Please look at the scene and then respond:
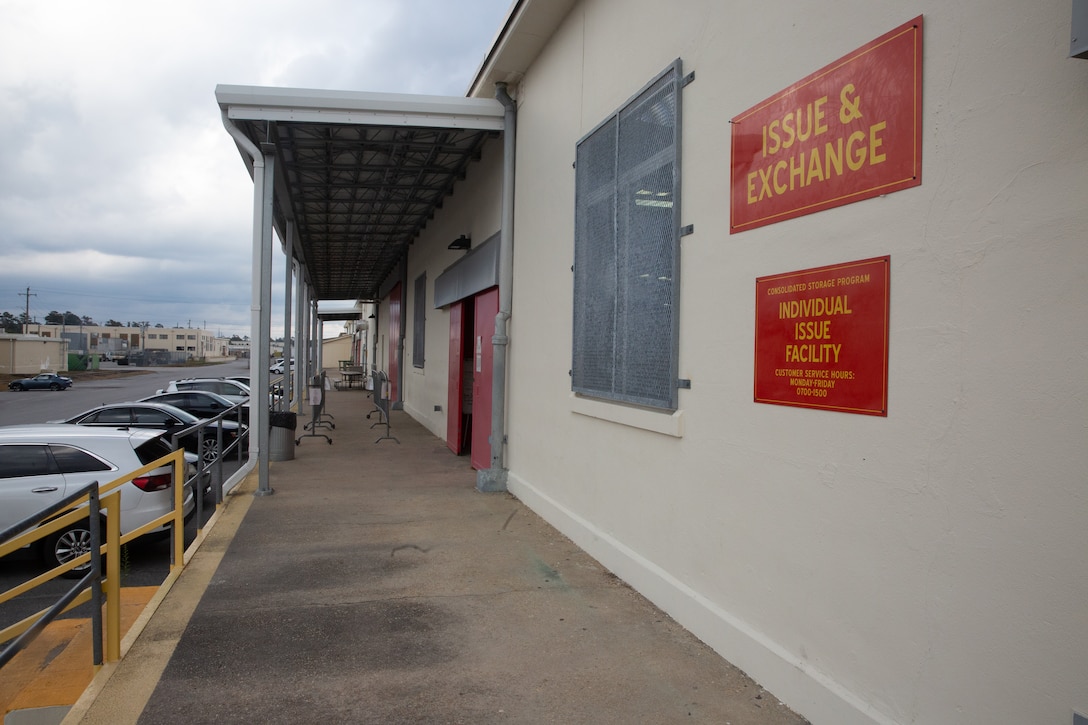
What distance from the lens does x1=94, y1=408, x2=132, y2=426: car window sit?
11.9 meters

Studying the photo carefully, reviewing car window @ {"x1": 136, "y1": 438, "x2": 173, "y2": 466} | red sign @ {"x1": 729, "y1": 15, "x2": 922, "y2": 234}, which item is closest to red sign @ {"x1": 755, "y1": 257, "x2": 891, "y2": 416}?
red sign @ {"x1": 729, "y1": 15, "x2": 922, "y2": 234}

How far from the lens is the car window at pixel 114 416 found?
11.9 meters

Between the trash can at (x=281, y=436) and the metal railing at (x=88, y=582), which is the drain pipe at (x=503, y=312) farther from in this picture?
the metal railing at (x=88, y=582)

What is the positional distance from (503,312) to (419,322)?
9.22 metres


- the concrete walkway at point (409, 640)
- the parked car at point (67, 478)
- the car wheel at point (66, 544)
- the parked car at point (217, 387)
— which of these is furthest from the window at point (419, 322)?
the car wheel at point (66, 544)

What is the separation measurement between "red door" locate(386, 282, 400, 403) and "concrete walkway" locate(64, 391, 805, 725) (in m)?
15.1

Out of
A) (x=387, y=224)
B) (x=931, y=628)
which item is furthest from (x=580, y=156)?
(x=387, y=224)

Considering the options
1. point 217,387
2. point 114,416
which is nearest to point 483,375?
point 114,416

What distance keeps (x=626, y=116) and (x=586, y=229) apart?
3.57ft

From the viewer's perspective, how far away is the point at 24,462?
734cm

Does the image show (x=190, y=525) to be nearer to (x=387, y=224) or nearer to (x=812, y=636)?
(x=812, y=636)

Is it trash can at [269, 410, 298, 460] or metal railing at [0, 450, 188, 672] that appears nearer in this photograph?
metal railing at [0, 450, 188, 672]

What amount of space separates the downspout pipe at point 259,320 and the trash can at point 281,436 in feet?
7.26

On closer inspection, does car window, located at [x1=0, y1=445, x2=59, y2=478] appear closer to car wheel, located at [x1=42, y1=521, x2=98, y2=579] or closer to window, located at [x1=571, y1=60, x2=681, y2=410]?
car wheel, located at [x1=42, y1=521, x2=98, y2=579]
